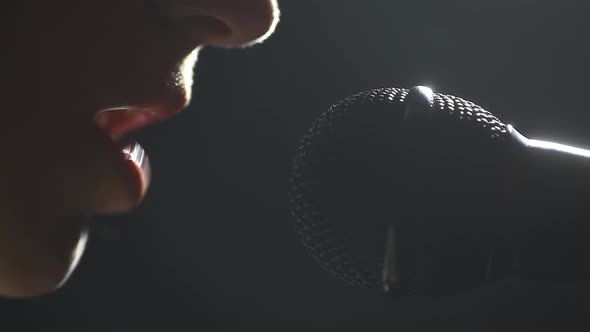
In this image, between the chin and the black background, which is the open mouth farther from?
the black background

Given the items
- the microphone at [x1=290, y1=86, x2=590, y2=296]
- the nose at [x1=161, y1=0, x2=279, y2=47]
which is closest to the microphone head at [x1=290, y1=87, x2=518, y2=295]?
the microphone at [x1=290, y1=86, x2=590, y2=296]

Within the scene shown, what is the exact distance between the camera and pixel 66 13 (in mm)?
373

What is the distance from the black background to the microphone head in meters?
1.77

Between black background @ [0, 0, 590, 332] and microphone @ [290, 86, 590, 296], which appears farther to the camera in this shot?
black background @ [0, 0, 590, 332]

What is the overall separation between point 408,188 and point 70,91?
0.22 metres

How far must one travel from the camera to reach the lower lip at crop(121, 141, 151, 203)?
42 centimetres

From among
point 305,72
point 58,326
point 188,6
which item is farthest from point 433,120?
point 58,326

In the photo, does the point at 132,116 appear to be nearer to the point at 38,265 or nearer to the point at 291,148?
the point at 38,265

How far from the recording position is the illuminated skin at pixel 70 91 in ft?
1.20

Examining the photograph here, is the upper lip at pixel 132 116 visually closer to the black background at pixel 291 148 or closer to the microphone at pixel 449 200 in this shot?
the microphone at pixel 449 200

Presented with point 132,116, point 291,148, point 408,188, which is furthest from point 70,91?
point 291,148

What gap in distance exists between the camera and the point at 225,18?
38 cm

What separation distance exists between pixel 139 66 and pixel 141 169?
0.26 feet

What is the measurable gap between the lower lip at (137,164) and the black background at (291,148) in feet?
5.82
